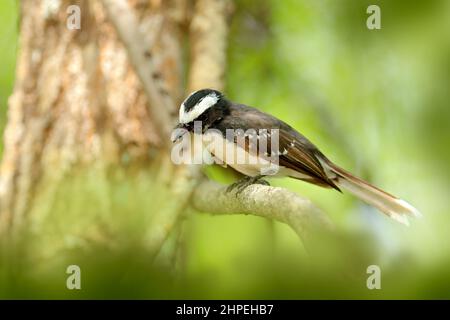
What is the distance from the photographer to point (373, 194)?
2141 millimetres

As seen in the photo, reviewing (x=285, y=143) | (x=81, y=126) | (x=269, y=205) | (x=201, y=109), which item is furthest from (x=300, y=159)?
(x=81, y=126)

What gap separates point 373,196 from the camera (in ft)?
→ 7.04

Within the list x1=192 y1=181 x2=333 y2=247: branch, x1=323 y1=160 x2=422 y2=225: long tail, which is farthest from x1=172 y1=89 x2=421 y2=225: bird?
x1=192 y1=181 x2=333 y2=247: branch

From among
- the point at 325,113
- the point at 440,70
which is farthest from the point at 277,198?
the point at 325,113

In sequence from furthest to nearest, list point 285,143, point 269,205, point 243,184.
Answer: point 285,143, point 243,184, point 269,205

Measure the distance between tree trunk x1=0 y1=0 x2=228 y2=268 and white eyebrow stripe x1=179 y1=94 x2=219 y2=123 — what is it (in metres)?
0.11

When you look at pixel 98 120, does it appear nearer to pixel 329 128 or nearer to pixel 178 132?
pixel 178 132

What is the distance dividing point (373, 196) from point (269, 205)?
2.19ft

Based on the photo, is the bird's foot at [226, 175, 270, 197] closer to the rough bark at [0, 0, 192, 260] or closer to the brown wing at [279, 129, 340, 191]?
the brown wing at [279, 129, 340, 191]

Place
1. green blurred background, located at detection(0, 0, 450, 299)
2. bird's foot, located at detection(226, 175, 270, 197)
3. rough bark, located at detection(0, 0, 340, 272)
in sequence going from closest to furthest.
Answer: green blurred background, located at detection(0, 0, 450, 299) → bird's foot, located at detection(226, 175, 270, 197) → rough bark, located at detection(0, 0, 340, 272)

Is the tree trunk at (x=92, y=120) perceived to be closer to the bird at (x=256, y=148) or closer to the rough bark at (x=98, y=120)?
the rough bark at (x=98, y=120)

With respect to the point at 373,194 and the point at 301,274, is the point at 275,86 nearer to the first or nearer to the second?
the point at 373,194

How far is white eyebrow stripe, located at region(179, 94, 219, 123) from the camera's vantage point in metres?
2.12

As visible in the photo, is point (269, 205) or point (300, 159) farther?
point (300, 159)
